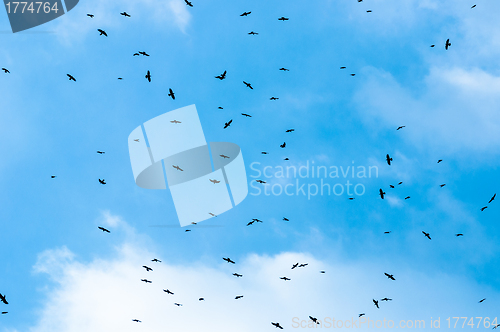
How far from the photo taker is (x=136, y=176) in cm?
4156

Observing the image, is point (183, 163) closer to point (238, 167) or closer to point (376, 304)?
point (238, 167)

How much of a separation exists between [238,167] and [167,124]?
8668 millimetres

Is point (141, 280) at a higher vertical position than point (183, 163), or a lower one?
lower

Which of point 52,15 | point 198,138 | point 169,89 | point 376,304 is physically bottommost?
point 376,304

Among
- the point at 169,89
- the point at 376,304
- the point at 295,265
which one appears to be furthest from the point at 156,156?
the point at 376,304

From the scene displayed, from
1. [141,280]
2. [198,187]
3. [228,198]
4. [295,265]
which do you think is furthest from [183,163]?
[295,265]

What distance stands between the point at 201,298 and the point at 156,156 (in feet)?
46.9

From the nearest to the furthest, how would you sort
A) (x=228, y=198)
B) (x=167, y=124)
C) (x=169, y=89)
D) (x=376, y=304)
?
(x=169, y=89) < (x=376, y=304) < (x=167, y=124) < (x=228, y=198)

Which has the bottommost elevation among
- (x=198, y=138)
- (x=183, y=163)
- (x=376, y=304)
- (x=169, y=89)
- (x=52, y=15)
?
(x=376, y=304)

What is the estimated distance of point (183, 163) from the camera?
43.4 m

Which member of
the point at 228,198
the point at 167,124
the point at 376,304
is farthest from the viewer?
the point at 228,198

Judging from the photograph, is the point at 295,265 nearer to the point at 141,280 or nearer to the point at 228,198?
the point at 228,198

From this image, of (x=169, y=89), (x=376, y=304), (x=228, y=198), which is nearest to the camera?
(x=169, y=89)

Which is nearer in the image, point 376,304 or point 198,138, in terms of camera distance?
point 376,304
